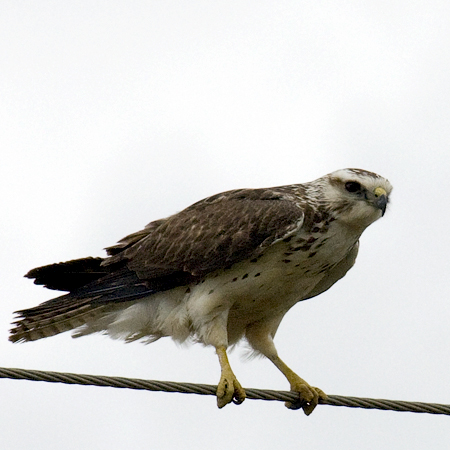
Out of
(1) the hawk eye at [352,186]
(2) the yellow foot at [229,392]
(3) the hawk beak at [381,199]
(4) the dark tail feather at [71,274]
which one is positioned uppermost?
(4) the dark tail feather at [71,274]

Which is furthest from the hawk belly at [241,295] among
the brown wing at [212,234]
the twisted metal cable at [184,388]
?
the twisted metal cable at [184,388]

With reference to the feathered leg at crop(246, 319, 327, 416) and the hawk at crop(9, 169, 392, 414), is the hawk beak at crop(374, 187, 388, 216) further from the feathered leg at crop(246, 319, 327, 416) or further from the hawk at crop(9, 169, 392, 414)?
the feathered leg at crop(246, 319, 327, 416)

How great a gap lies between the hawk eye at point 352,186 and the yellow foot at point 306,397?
5.06 ft

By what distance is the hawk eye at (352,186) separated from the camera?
825 cm

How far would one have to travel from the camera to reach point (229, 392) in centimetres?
773

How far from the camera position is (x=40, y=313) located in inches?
348

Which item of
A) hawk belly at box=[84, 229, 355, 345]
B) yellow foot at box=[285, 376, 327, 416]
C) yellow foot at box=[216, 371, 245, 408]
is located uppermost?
hawk belly at box=[84, 229, 355, 345]

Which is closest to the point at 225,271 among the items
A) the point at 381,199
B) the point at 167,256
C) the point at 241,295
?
the point at 241,295

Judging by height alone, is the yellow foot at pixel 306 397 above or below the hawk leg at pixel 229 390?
below

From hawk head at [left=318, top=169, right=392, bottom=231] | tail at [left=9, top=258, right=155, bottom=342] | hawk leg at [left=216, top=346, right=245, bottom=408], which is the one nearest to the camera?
hawk leg at [left=216, top=346, right=245, bottom=408]

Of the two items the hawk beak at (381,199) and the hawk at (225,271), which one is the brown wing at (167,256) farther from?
the hawk beak at (381,199)

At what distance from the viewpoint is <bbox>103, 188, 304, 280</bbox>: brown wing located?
8.02 m

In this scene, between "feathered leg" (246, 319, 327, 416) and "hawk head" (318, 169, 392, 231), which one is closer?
"hawk head" (318, 169, 392, 231)

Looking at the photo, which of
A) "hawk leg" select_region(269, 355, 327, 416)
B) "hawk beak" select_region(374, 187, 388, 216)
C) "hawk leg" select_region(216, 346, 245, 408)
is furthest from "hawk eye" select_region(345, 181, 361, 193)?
"hawk leg" select_region(216, 346, 245, 408)
